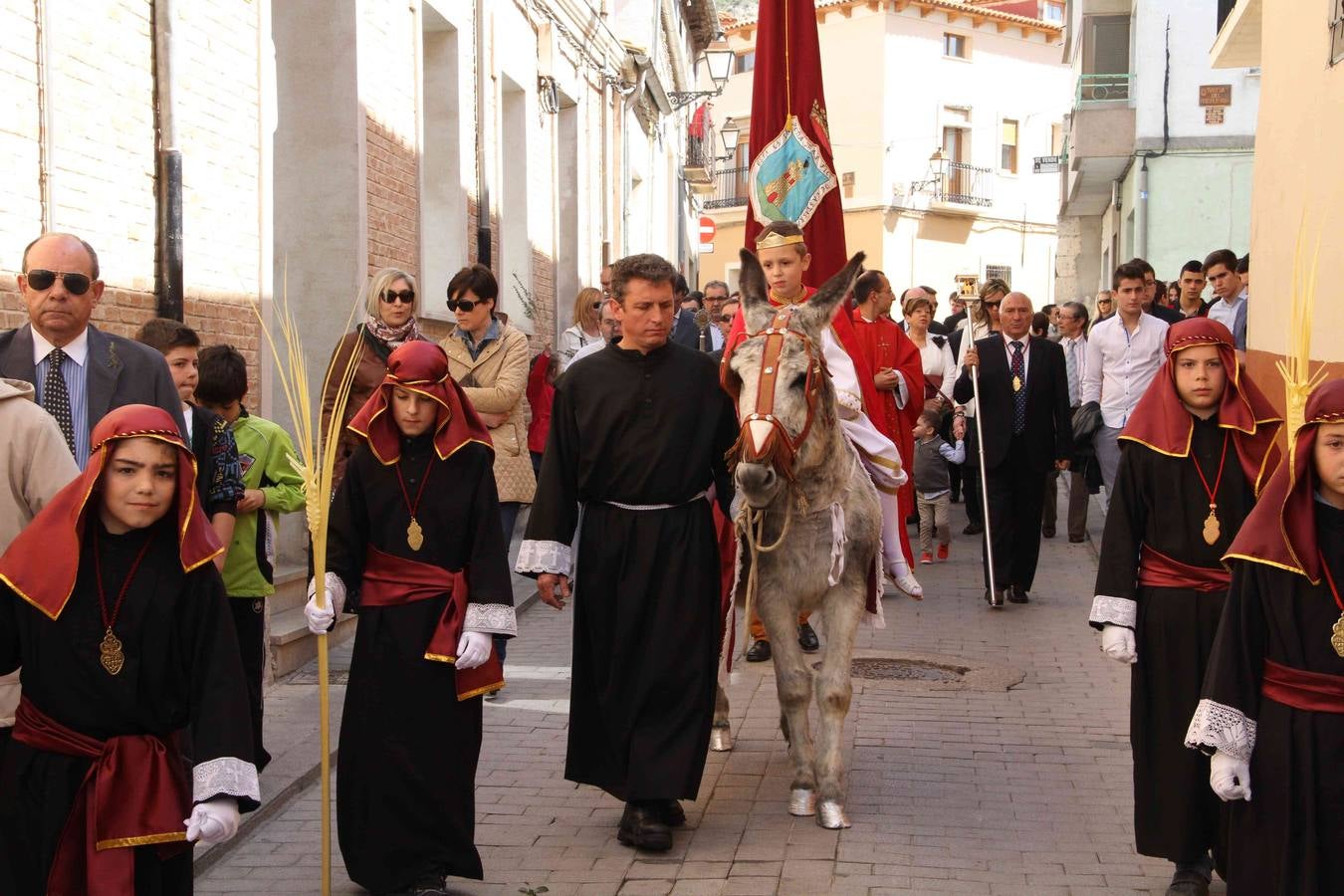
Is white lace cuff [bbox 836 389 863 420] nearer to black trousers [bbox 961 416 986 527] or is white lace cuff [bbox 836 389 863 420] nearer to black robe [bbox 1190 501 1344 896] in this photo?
→ black robe [bbox 1190 501 1344 896]

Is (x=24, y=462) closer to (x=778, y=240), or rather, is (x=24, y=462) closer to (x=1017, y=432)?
(x=778, y=240)

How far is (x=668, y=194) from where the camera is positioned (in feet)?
114

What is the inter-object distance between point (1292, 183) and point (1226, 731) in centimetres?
756

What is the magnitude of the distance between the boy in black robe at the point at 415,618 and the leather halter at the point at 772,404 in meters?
0.95

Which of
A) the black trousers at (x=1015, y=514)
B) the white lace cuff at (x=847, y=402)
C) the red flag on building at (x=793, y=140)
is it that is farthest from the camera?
the black trousers at (x=1015, y=514)

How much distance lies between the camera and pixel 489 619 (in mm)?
5539

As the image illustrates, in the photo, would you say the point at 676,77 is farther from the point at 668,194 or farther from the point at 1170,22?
the point at 1170,22

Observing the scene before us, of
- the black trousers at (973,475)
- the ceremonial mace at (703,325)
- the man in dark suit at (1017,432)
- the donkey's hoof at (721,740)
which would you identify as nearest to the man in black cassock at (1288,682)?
the donkey's hoof at (721,740)

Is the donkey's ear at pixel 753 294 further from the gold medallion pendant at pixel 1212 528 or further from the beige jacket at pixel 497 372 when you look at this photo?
the beige jacket at pixel 497 372

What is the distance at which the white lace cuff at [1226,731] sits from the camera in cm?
451

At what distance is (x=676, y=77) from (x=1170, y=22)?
559 inches

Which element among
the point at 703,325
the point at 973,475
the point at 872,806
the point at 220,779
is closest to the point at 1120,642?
the point at 872,806

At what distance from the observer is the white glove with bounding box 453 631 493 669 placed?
5.45m

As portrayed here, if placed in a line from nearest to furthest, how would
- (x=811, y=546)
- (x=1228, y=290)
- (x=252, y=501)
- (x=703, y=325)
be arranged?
1. (x=811, y=546)
2. (x=252, y=501)
3. (x=1228, y=290)
4. (x=703, y=325)
